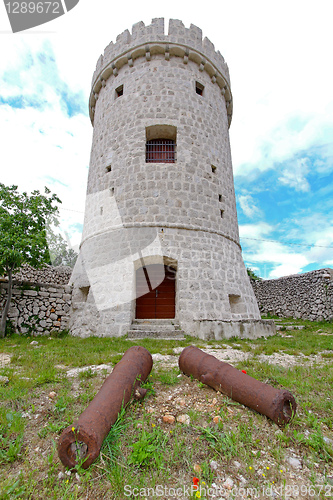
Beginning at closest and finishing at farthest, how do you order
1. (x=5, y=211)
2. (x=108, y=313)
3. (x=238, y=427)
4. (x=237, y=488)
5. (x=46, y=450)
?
1. (x=237, y=488)
2. (x=46, y=450)
3. (x=238, y=427)
4. (x=5, y=211)
5. (x=108, y=313)

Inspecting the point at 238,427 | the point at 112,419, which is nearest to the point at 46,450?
the point at 112,419

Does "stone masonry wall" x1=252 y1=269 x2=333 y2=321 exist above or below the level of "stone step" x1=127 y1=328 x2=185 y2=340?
above

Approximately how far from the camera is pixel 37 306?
7617 mm

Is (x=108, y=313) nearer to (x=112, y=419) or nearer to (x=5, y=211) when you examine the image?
(x=5, y=211)

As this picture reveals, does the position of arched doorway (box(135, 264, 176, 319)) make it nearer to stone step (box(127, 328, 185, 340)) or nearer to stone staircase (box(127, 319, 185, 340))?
stone staircase (box(127, 319, 185, 340))

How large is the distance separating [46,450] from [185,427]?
1.14 metres

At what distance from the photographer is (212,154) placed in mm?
9750

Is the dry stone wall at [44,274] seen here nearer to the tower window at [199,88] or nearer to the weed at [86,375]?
the weed at [86,375]

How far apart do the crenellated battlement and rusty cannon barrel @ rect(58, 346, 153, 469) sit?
11294 mm

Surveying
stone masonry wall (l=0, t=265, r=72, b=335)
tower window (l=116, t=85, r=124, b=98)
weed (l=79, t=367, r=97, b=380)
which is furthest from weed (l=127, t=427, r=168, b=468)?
tower window (l=116, t=85, r=124, b=98)

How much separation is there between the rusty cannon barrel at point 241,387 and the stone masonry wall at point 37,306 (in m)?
5.68

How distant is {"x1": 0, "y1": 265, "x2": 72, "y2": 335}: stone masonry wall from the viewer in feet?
23.6

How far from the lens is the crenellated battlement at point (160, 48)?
9828 millimetres

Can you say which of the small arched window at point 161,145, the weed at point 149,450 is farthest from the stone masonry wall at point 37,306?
the weed at point 149,450
